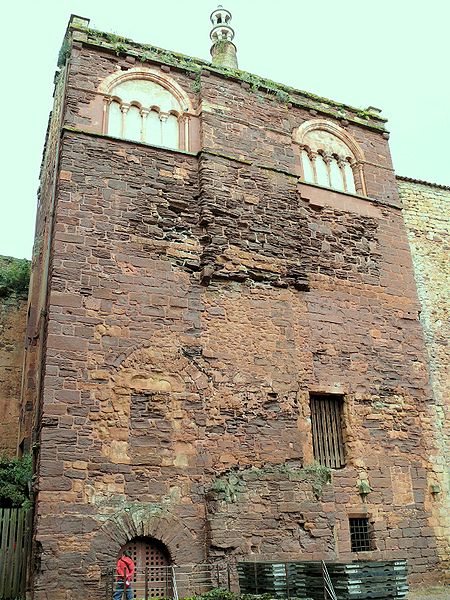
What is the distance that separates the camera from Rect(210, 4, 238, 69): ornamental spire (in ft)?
56.7

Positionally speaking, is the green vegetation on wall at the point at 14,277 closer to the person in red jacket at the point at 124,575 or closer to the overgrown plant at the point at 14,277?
the overgrown plant at the point at 14,277

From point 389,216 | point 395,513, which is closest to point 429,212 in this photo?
point 389,216

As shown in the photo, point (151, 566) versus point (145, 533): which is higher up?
point (145, 533)

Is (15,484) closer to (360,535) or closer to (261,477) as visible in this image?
(261,477)

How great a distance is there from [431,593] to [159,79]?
1134 cm

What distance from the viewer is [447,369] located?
14070 millimetres

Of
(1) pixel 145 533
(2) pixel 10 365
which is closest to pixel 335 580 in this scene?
(1) pixel 145 533

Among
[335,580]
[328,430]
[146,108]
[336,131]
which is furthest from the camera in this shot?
[336,131]

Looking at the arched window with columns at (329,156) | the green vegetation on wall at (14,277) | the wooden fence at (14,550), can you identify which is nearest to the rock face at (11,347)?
the green vegetation on wall at (14,277)

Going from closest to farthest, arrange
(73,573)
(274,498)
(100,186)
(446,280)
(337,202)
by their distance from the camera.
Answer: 1. (73,573)
2. (274,498)
3. (100,186)
4. (337,202)
5. (446,280)

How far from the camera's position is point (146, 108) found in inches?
511

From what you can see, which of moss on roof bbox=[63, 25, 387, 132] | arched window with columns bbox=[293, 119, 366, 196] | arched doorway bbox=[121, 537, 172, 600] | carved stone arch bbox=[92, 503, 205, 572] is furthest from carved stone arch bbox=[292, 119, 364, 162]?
arched doorway bbox=[121, 537, 172, 600]

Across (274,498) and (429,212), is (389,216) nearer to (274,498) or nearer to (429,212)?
(429,212)

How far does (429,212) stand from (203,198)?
6520mm
